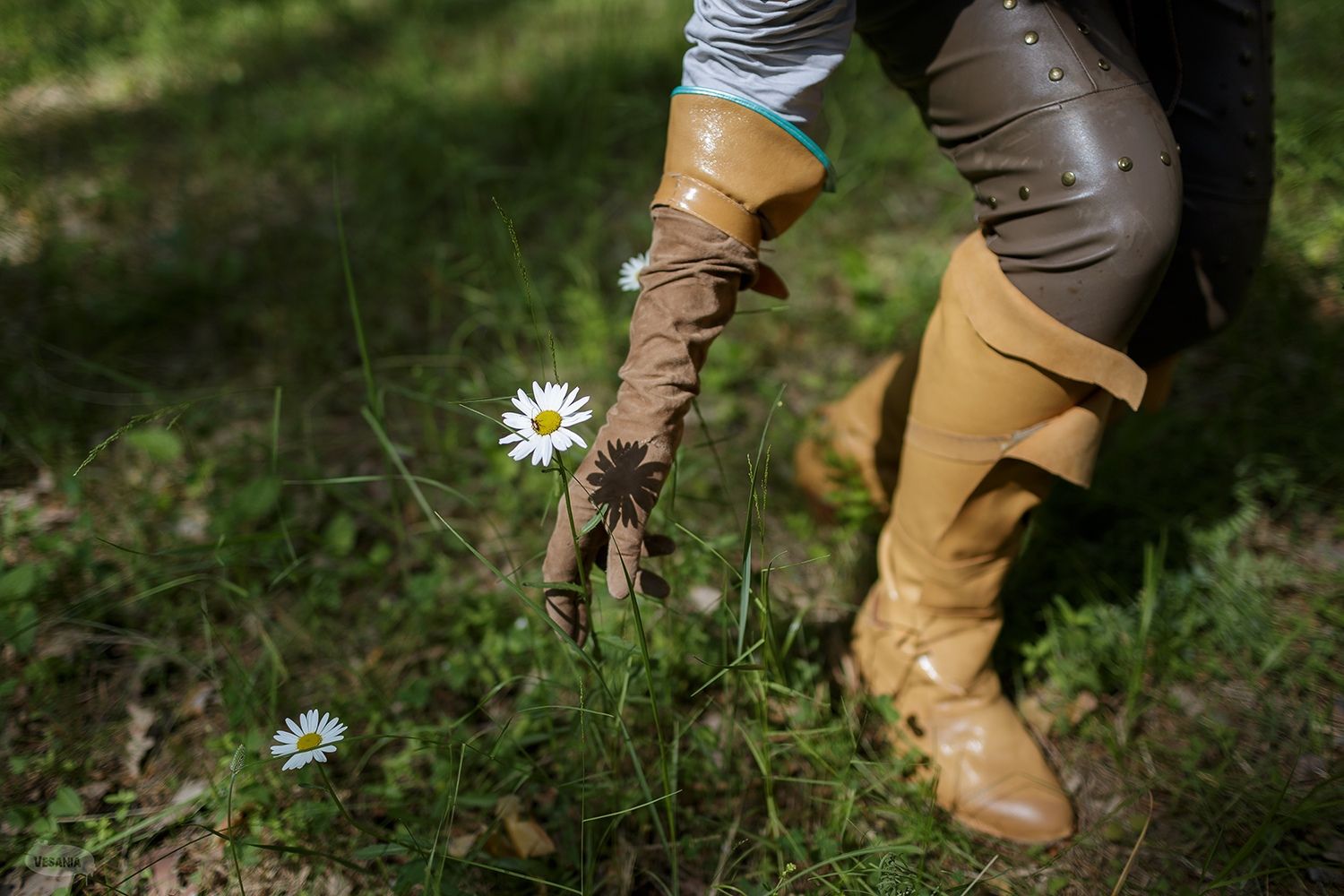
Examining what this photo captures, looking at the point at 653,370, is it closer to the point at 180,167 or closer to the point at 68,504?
the point at 68,504

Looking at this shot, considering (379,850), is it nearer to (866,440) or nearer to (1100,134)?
(866,440)

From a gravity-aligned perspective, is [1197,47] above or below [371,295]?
above

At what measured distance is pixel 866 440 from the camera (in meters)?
1.76

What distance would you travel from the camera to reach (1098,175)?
1080 mm

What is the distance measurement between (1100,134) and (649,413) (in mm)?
678

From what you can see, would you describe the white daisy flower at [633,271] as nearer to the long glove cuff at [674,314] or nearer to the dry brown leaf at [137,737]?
the long glove cuff at [674,314]

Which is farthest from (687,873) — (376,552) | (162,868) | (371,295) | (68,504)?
(371,295)

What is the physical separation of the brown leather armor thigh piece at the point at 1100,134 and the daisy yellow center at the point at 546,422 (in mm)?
670

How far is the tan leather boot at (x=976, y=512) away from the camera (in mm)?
1185

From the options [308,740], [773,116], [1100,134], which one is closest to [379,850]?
[308,740]

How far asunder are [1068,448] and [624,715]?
781 mm

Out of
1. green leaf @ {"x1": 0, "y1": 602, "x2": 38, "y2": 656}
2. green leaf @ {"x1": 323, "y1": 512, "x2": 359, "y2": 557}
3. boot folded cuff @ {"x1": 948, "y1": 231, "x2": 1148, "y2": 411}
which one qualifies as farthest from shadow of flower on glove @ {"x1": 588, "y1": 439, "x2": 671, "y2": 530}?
green leaf @ {"x1": 0, "y1": 602, "x2": 38, "y2": 656}

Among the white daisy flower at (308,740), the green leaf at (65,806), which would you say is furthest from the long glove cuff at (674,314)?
the green leaf at (65,806)

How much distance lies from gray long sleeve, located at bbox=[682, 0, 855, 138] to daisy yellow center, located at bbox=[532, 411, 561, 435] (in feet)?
1.57
